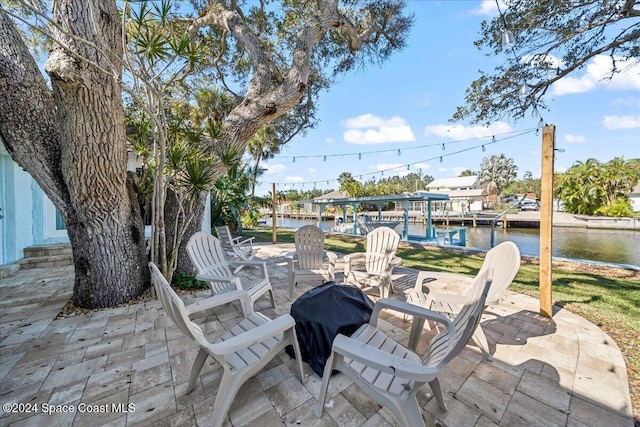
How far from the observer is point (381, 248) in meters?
3.87

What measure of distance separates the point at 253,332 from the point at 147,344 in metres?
1.59

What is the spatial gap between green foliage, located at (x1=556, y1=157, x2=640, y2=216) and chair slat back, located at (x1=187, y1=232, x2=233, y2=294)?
28.2 metres

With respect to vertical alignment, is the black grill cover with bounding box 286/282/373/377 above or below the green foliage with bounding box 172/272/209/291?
above

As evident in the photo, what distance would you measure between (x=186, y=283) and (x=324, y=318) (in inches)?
120

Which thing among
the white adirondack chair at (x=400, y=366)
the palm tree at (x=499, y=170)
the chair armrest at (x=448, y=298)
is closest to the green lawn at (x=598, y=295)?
the chair armrest at (x=448, y=298)

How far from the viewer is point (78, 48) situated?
2832mm

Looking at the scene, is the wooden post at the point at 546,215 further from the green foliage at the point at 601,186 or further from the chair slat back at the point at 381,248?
the green foliage at the point at 601,186

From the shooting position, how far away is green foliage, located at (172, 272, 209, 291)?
4125 mm

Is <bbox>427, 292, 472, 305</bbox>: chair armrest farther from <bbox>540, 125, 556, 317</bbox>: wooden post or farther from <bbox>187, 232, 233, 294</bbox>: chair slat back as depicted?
<bbox>187, 232, 233, 294</bbox>: chair slat back

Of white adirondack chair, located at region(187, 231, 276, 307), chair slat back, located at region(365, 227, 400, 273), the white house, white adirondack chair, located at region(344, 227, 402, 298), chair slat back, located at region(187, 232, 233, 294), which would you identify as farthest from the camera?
the white house

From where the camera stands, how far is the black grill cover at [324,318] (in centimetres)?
202

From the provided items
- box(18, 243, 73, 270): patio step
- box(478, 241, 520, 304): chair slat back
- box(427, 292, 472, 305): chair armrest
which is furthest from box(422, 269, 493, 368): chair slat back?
box(18, 243, 73, 270): patio step

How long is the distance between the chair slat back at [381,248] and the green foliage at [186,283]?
9.02 feet

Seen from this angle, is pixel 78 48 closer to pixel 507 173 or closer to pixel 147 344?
pixel 147 344
